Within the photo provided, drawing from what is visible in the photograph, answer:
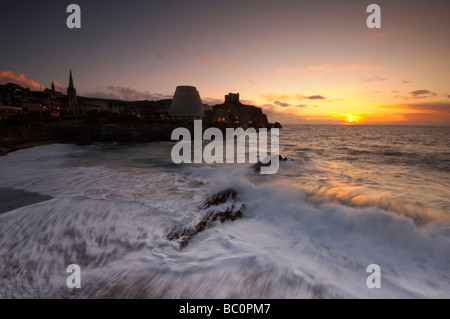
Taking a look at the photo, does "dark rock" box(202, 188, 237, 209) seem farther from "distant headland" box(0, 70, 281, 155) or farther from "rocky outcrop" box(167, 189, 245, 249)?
"distant headland" box(0, 70, 281, 155)

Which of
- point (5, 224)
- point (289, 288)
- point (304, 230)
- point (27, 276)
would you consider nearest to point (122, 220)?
point (27, 276)

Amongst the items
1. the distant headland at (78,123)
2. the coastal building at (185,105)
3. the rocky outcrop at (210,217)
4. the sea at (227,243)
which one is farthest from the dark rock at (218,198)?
the coastal building at (185,105)

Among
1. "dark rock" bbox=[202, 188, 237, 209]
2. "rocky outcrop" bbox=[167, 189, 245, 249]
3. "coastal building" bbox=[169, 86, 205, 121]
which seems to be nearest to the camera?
"rocky outcrop" bbox=[167, 189, 245, 249]

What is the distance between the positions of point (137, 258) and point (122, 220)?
1.74m

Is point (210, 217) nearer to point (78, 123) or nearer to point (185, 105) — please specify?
point (78, 123)

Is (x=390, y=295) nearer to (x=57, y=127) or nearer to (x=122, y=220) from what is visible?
(x=122, y=220)

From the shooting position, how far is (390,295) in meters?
3.83

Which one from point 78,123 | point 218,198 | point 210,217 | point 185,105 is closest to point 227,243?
point 210,217

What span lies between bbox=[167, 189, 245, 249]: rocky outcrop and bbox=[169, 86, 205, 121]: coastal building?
50970mm

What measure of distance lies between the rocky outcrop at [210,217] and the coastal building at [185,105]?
167 feet

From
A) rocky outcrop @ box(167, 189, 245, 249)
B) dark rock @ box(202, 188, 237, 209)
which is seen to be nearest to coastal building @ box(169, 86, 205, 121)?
dark rock @ box(202, 188, 237, 209)

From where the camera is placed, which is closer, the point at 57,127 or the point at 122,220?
the point at 122,220

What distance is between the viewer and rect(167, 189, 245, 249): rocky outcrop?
16.7 feet
